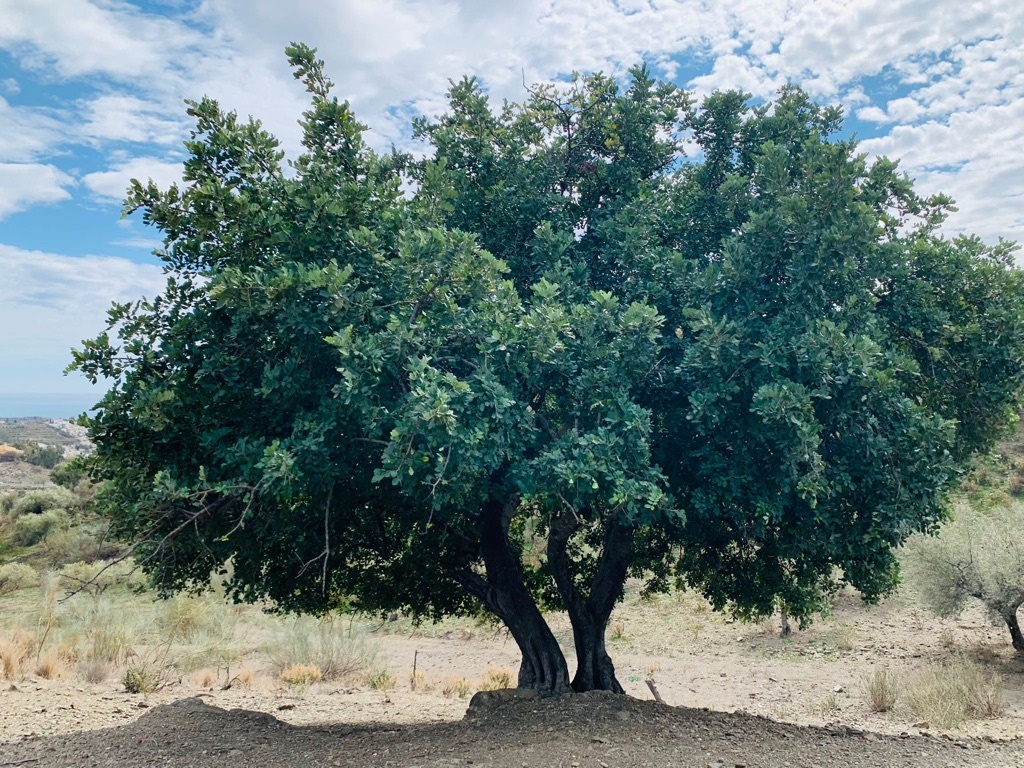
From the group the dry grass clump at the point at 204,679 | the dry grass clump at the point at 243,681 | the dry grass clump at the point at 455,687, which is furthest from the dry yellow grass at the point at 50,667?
the dry grass clump at the point at 455,687

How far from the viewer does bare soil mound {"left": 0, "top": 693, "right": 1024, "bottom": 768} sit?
292 inches

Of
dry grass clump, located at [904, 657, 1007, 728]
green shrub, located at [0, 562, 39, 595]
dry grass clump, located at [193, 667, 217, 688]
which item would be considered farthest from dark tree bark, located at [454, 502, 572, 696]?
green shrub, located at [0, 562, 39, 595]

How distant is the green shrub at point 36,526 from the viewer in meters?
32.3

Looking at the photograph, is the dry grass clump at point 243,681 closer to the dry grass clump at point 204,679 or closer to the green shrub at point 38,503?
the dry grass clump at point 204,679

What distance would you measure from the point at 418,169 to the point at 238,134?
3.16 m

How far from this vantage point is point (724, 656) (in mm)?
21297

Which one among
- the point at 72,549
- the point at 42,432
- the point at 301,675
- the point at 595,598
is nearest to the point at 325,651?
the point at 301,675

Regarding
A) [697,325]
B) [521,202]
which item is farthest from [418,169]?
[697,325]

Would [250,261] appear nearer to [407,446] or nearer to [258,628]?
[407,446]

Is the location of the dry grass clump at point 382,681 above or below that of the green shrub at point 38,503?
below

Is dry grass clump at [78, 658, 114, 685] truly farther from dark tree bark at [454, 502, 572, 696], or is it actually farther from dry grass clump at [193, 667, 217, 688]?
dark tree bark at [454, 502, 572, 696]

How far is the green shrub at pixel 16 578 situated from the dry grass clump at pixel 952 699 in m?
29.0

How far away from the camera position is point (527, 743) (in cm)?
765

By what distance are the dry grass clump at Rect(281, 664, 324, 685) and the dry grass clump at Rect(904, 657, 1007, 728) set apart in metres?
11.7
